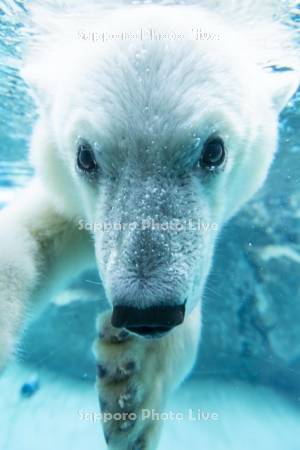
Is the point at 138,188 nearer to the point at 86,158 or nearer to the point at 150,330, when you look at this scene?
the point at 86,158

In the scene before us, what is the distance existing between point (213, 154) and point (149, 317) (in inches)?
31.7

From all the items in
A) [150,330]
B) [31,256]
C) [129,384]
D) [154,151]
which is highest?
[154,151]

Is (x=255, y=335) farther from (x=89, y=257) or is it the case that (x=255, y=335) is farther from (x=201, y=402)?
(x=89, y=257)

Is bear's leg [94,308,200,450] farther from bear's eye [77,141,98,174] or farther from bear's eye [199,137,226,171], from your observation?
bear's eye [199,137,226,171]

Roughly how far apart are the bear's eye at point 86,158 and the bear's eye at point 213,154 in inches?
17.0

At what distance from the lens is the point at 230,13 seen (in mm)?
3379

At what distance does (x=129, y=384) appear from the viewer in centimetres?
208

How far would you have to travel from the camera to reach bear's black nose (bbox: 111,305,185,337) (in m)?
1.33

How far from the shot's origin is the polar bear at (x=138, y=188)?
1.49 meters

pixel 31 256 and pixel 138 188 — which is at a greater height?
pixel 138 188

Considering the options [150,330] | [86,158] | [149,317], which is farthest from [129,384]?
[86,158]

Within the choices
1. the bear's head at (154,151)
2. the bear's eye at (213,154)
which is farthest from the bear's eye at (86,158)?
the bear's eye at (213,154)

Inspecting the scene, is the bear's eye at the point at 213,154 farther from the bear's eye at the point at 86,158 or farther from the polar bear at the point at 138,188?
the bear's eye at the point at 86,158

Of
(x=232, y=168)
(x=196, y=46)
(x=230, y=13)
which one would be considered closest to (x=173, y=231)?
(x=232, y=168)
